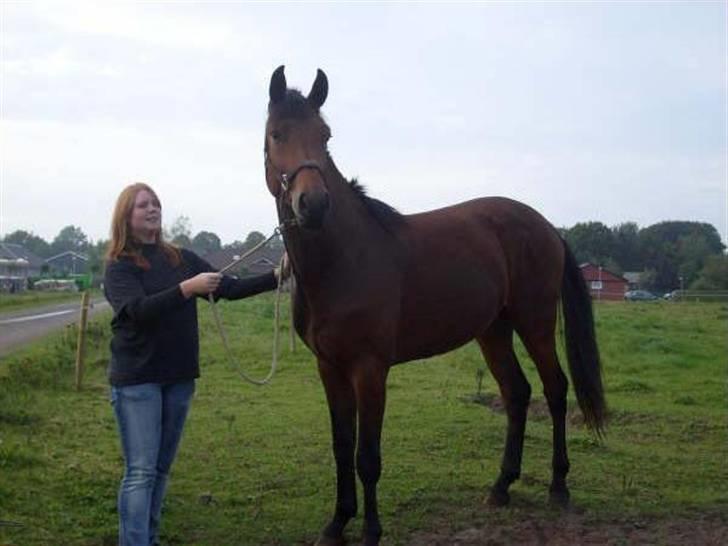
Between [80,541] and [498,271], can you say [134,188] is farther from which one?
[498,271]

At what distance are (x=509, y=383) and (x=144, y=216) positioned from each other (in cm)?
310

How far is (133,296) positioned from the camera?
3.67m

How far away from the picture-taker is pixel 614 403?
9.48 m

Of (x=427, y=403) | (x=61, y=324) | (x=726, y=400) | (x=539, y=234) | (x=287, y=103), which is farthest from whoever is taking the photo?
(x=61, y=324)

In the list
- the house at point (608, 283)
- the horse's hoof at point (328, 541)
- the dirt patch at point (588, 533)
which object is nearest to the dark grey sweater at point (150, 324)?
the horse's hoof at point (328, 541)

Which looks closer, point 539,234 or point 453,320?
point 453,320

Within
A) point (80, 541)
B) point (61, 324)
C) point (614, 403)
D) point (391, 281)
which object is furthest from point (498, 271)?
point (61, 324)

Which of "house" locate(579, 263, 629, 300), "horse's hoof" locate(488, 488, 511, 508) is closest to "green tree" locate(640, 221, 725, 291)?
"house" locate(579, 263, 629, 300)

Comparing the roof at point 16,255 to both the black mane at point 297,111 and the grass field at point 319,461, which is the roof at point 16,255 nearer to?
the grass field at point 319,461

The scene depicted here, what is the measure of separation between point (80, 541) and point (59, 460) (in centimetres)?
189

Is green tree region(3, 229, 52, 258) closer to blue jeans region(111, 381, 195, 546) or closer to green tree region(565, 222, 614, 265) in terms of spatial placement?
green tree region(565, 222, 614, 265)

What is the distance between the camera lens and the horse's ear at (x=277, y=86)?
4137 mm

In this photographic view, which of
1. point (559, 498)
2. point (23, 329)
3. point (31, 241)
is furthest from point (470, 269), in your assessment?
point (31, 241)

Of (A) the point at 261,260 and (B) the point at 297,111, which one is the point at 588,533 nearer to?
(B) the point at 297,111
